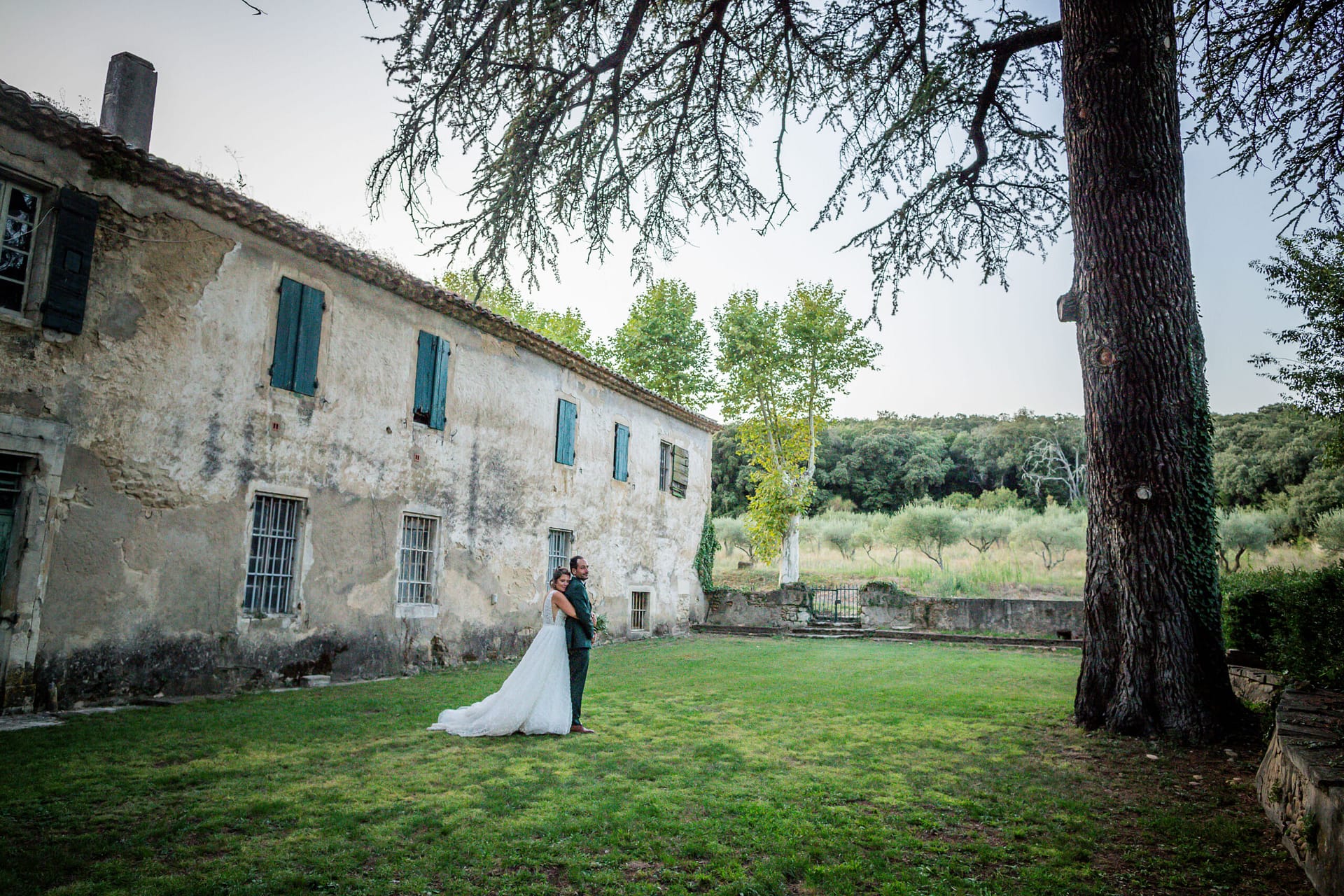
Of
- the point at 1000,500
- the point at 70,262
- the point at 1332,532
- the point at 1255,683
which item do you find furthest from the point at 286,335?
the point at 1000,500

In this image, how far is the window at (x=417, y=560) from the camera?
11.6 meters

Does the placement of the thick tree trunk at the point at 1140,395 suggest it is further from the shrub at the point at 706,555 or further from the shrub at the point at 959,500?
the shrub at the point at 959,500

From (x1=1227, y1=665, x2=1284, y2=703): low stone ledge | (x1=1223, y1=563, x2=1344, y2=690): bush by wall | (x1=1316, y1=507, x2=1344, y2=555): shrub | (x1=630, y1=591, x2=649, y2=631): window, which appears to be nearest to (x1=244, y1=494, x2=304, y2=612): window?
(x1=630, y1=591, x2=649, y2=631): window

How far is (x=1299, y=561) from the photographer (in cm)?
2331

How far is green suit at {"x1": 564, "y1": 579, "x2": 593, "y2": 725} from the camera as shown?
6801mm

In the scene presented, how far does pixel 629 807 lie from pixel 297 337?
8.39 metres

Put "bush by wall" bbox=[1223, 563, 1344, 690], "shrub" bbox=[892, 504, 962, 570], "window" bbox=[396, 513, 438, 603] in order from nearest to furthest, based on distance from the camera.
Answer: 1. "bush by wall" bbox=[1223, 563, 1344, 690]
2. "window" bbox=[396, 513, 438, 603]
3. "shrub" bbox=[892, 504, 962, 570]

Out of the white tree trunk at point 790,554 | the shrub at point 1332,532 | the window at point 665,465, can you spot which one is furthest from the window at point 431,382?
the shrub at point 1332,532

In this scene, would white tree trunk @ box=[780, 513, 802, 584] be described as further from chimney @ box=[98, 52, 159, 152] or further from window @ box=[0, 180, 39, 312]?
window @ box=[0, 180, 39, 312]

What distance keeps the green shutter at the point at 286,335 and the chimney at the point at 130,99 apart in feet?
9.11

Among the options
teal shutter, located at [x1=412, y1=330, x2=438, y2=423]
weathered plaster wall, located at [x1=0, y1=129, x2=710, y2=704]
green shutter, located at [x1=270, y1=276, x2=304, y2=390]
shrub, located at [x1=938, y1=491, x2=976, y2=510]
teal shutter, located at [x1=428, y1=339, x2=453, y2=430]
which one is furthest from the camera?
shrub, located at [x1=938, y1=491, x2=976, y2=510]

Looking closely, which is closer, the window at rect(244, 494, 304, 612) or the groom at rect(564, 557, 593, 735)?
the groom at rect(564, 557, 593, 735)

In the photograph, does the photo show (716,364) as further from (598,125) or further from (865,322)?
(598,125)

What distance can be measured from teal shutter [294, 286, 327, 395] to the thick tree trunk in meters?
9.61
